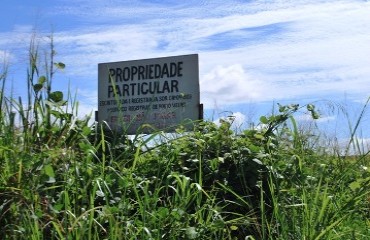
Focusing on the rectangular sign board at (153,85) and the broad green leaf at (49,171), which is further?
the rectangular sign board at (153,85)

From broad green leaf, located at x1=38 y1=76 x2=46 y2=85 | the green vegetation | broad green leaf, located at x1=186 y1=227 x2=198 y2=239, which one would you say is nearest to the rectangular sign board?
the green vegetation

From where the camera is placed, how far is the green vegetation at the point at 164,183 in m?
3.51

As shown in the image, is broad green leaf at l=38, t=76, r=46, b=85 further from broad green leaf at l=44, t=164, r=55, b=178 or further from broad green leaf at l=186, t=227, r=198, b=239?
broad green leaf at l=186, t=227, r=198, b=239

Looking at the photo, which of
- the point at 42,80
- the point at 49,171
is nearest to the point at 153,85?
the point at 42,80

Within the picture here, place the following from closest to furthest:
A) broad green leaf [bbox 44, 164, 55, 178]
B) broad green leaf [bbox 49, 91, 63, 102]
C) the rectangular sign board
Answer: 1. broad green leaf [bbox 44, 164, 55, 178]
2. broad green leaf [bbox 49, 91, 63, 102]
3. the rectangular sign board

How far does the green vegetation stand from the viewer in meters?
3.51

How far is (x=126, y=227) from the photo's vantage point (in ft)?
11.4

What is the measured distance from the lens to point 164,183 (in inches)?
→ 166

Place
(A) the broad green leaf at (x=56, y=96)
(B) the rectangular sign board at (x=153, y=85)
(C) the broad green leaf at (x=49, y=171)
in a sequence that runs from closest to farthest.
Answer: (C) the broad green leaf at (x=49, y=171)
(A) the broad green leaf at (x=56, y=96)
(B) the rectangular sign board at (x=153, y=85)

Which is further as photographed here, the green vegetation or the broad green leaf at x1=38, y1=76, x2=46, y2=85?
the broad green leaf at x1=38, y1=76, x2=46, y2=85

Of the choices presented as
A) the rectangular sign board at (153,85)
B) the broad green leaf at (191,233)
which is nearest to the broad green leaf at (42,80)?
the broad green leaf at (191,233)

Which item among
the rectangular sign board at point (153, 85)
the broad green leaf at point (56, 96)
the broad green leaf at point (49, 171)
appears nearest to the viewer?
the broad green leaf at point (49, 171)

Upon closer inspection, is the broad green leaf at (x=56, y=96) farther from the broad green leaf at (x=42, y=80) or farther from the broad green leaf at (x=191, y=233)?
the broad green leaf at (x=191, y=233)

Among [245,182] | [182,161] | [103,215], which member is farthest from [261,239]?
[103,215]
